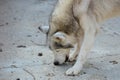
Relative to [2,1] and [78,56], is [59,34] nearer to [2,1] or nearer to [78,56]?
[78,56]

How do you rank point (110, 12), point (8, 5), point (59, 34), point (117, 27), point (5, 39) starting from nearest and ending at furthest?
point (59, 34) → point (110, 12) → point (5, 39) → point (117, 27) → point (8, 5)

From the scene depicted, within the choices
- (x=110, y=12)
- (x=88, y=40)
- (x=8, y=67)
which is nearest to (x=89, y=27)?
(x=88, y=40)

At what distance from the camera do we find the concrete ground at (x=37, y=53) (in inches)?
183

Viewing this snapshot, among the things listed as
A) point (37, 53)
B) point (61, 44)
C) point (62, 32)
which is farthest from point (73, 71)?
point (37, 53)

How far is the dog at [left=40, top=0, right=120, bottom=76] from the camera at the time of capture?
183 inches

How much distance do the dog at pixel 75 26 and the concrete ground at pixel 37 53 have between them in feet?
0.71

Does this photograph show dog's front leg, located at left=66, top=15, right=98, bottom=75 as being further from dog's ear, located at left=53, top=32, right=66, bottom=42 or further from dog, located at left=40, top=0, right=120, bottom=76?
dog's ear, located at left=53, top=32, right=66, bottom=42

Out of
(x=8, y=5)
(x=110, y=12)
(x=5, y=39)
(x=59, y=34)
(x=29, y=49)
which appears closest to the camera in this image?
(x=59, y=34)

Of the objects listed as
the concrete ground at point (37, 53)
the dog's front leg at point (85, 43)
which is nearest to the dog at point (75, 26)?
the dog's front leg at point (85, 43)

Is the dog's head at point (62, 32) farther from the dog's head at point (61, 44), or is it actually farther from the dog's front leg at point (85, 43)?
the dog's front leg at point (85, 43)

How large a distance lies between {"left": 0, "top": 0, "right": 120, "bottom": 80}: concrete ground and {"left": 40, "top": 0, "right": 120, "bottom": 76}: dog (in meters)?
0.22

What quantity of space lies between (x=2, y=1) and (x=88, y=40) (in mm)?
5197

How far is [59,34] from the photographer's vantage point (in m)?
4.66

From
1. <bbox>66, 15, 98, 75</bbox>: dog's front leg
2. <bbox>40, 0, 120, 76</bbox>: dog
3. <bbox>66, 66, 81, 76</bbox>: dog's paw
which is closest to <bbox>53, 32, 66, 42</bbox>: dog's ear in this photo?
<bbox>40, 0, 120, 76</bbox>: dog
